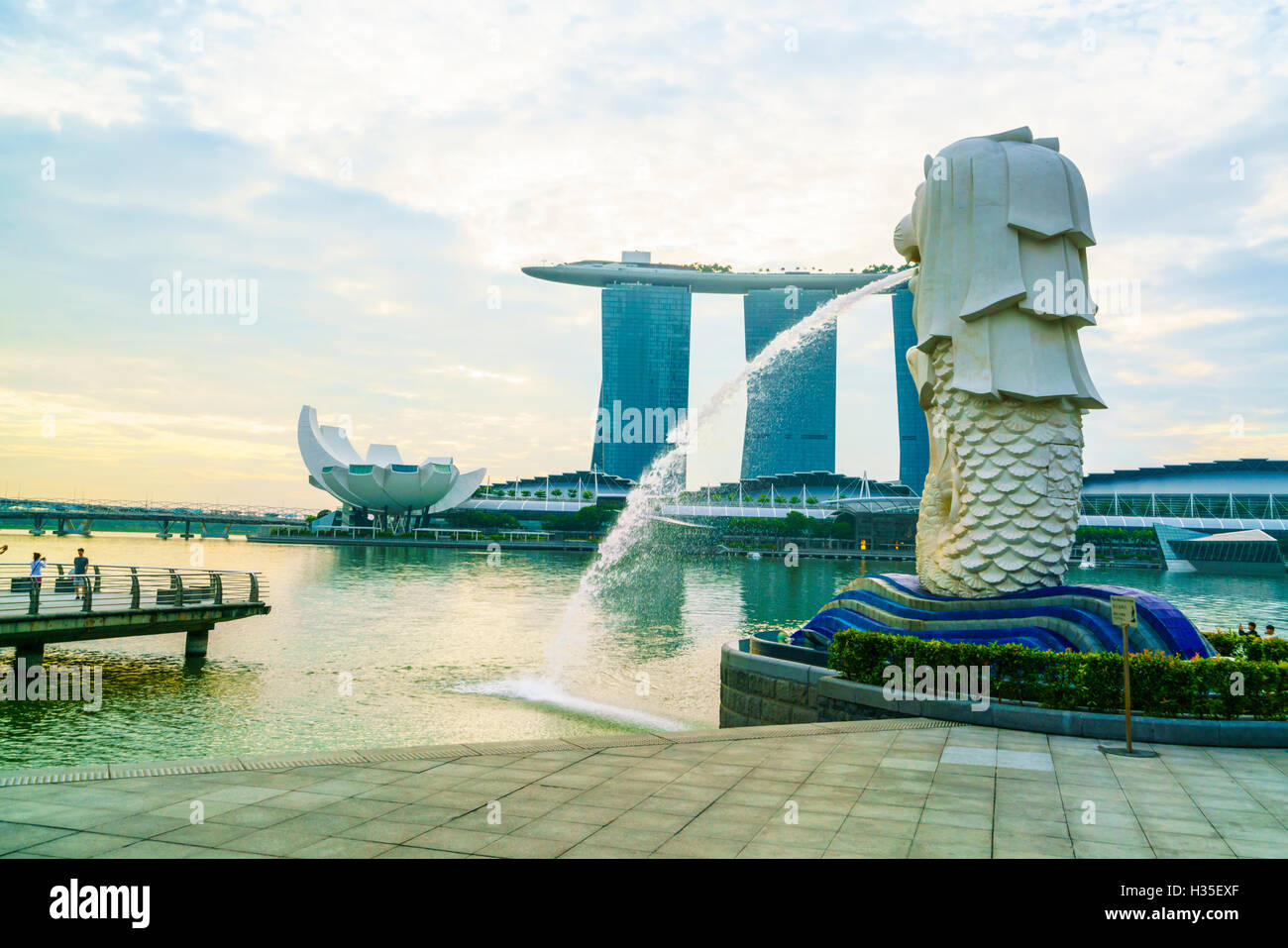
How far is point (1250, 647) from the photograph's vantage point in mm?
11164

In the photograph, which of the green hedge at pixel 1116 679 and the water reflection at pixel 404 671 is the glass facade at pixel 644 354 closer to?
the water reflection at pixel 404 671

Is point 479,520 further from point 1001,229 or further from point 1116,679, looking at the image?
point 1116,679

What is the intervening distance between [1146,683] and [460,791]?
6.90 meters

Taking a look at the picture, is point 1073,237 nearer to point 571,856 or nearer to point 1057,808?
point 1057,808

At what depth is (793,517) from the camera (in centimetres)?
8819

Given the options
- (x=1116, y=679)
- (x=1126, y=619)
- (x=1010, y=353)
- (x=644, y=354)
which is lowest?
(x=1116, y=679)

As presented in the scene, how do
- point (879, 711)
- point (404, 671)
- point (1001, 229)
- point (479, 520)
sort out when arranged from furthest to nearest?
1. point (479, 520)
2. point (404, 671)
3. point (1001, 229)
4. point (879, 711)

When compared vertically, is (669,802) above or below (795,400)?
below

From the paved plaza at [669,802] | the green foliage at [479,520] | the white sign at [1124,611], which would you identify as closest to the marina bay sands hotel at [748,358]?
the green foliage at [479,520]

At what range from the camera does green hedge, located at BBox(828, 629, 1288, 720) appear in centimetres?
889

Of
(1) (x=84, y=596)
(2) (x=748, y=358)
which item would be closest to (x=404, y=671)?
(1) (x=84, y=596)

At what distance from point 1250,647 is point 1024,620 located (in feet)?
9.65

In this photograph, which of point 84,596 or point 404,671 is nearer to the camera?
point 84,596
